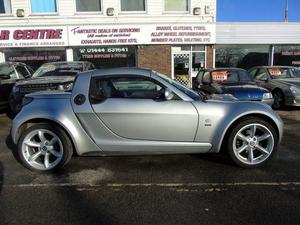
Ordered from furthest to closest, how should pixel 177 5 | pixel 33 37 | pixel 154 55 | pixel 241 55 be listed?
pixel 241 55, pixel 177 5, pixel 154 55, pixel 33 37

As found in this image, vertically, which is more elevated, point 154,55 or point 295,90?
point 154,55

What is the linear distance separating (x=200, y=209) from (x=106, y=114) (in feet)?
6.47

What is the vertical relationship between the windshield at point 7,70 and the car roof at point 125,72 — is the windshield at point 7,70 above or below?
below

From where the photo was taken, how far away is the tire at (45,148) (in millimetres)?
4957

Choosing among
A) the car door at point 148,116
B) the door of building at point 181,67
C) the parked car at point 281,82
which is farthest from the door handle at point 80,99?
the door of building at point 181,67

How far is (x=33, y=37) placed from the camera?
1596 centimetres

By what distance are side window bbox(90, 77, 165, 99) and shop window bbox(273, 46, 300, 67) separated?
1467 centimetres

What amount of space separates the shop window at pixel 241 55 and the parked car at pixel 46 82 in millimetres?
9352

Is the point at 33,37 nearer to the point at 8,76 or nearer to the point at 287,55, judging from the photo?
the point at 8,76

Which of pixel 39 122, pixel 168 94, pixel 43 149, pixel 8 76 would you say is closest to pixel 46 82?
pixel 8 76

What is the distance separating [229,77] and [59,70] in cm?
526

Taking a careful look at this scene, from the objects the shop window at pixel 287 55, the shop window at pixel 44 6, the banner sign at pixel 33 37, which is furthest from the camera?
the shop window at pixel 287 55

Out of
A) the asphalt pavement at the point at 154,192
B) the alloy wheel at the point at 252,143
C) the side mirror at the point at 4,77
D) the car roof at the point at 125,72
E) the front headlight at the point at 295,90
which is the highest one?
the car roof at the point at 125,72

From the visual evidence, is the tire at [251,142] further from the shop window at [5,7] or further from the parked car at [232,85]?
the shop window at [5,7]
